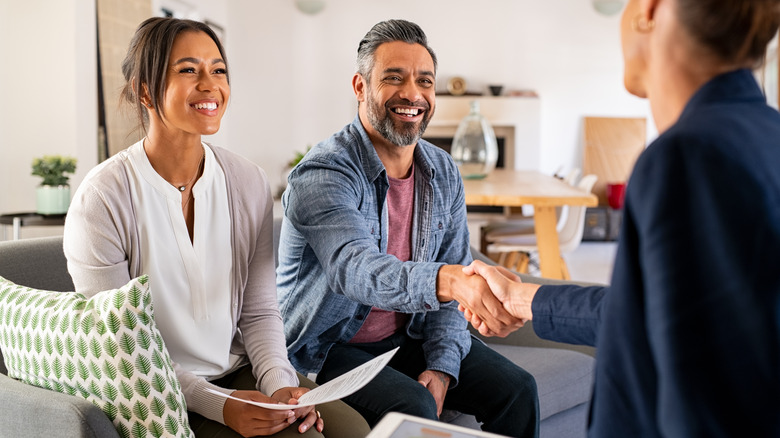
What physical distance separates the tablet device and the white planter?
315 centimetres

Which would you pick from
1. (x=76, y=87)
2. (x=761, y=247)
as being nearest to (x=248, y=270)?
(x=761, y=247)

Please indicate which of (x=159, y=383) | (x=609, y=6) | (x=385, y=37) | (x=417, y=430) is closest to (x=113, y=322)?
(x=159, y=383)

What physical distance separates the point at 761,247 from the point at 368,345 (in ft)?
4.26

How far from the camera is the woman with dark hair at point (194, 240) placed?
142cm

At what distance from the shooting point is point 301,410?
4.73ft

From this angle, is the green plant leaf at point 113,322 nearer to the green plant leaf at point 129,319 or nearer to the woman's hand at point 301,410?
the green plant leaf at point 129,319

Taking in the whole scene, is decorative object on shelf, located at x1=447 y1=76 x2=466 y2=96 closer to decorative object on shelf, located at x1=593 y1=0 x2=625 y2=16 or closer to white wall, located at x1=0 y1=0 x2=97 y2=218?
decorative object on shelf, located at x1=593 y1=0 x2=625 y2=16

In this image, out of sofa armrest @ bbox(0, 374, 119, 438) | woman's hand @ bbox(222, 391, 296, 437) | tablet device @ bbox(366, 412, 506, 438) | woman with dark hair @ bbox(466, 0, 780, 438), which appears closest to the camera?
woman with dark hair @ bbox(466, 0, 780, 438)

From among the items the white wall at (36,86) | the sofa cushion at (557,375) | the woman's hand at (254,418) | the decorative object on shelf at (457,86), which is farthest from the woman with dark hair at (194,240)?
the decorative object on shelf at (457,86)

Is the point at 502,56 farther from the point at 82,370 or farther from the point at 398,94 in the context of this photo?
the point at 82,370

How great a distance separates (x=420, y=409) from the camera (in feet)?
5.33

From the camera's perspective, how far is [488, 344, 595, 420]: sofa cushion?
2.03 m

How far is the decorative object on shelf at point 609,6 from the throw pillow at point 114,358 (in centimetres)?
787

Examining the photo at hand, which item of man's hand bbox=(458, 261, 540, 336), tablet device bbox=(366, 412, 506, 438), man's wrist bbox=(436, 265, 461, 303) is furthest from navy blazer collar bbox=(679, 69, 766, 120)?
man's wrist bbox=(436, 265, 461, 303)
